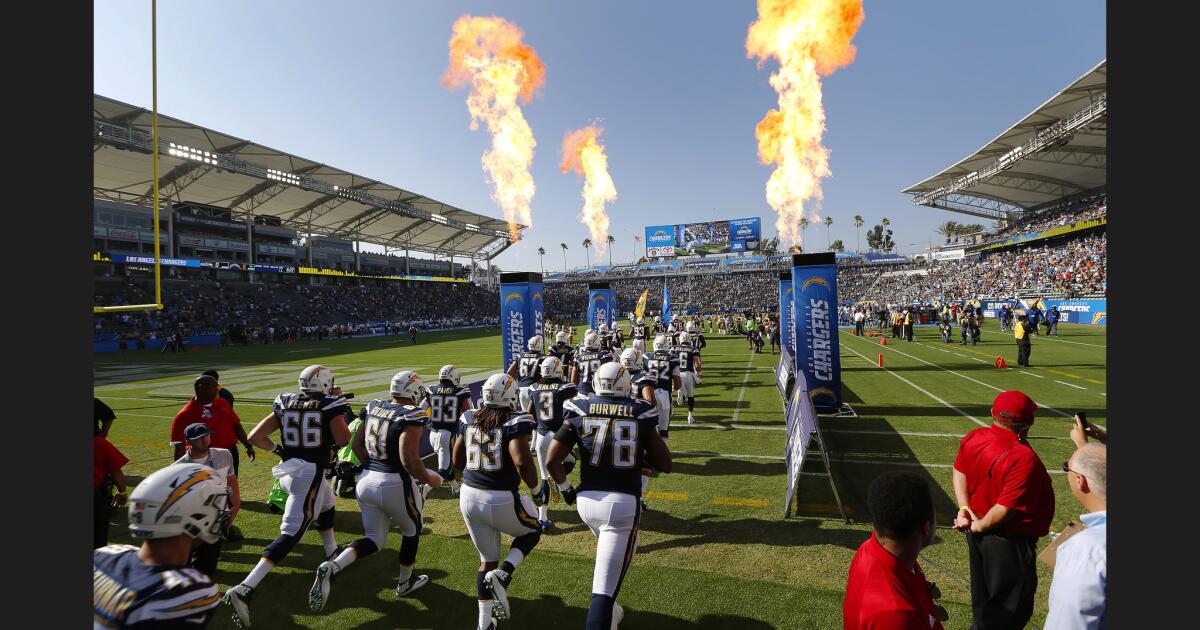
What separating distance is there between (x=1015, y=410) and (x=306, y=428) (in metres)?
6.98

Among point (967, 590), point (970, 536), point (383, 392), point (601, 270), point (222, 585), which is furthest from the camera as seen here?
point (601, 270)

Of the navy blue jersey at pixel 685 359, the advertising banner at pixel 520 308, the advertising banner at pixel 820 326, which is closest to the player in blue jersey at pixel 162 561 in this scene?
the navy blue jersey at pixel 685 359

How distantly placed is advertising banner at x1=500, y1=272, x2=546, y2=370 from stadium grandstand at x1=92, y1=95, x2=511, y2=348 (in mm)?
34094

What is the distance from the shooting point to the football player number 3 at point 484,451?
5.14m

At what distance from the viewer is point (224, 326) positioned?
45.8 metres

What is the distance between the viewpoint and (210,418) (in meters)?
7.07

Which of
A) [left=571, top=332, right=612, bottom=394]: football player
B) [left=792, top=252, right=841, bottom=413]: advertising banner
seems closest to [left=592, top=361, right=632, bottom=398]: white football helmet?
[left=571, top=332, right=612, bottom=394]: football player

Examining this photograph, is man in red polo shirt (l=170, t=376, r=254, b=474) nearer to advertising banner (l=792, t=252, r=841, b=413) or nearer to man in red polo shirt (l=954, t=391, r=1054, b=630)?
man in red polo shirt (l=954, t=391, r=1054, b=630)

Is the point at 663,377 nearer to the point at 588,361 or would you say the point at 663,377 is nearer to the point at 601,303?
the point at 588,361

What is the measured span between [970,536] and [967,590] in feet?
5.63

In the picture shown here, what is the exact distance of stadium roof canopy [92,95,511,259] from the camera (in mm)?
35562

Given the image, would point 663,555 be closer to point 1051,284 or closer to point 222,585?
point 222,585

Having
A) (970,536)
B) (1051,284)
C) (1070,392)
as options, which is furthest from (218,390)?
(1051,284)

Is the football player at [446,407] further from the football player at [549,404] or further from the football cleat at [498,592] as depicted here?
the football cleat at [498,592]
